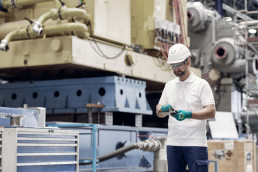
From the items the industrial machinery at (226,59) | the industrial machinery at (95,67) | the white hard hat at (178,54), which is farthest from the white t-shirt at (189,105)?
the industrial machinery at (226,59)

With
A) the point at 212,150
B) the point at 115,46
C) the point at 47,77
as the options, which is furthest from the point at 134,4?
the point at 212,150

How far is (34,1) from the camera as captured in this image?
Answer: 6.15 m

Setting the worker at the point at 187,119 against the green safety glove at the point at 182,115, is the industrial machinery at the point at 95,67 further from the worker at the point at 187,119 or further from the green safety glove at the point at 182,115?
the green safety glove at the point at 182,115

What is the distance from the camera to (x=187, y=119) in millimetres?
3594

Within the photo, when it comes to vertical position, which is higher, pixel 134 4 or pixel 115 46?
pixel 134 4

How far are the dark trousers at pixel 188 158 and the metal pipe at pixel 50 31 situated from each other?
2.42 meters

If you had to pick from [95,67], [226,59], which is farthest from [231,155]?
[226,59]

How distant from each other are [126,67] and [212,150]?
64.7 inches

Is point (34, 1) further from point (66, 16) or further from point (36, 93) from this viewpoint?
point (36, 93)

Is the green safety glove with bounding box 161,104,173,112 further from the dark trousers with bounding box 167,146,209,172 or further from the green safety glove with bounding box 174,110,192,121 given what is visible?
the dark trousers with bounding box 167,146,209,172

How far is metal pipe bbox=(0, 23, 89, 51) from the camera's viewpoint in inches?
219

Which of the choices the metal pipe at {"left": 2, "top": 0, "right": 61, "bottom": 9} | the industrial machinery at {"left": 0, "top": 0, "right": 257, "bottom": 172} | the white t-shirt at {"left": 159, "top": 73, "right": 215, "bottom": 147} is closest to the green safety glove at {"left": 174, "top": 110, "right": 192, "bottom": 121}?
the white t-shirt at {"left": 159, "top": 73, "right": 215, "bottom": 147}

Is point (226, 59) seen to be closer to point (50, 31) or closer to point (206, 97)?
point (50, 31)

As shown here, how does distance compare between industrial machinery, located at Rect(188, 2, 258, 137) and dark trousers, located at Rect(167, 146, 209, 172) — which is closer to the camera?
dark trousers, located at Rect(167, 146, 209, 172)
